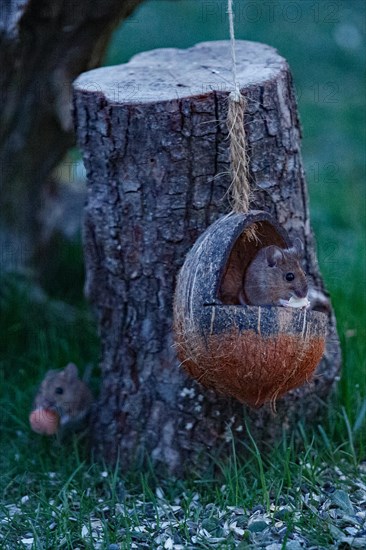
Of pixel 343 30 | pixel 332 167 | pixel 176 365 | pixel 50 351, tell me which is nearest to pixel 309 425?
pixel 176 365

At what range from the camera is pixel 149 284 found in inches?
119

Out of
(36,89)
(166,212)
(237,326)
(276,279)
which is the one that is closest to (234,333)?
(237,326)

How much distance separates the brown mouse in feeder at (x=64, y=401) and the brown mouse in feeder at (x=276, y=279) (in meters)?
0.95

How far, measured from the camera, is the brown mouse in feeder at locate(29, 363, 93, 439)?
330 centimetres

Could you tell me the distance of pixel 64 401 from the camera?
3383 millimetres

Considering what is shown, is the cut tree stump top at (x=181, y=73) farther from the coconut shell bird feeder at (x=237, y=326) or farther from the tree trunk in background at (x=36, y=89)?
the tree trunk in background at (x=36, y=89)

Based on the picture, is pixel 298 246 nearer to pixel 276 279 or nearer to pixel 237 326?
pixel 276 279

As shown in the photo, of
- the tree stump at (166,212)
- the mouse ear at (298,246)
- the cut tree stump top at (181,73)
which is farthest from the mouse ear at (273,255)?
the cut tree stump top at (181,73)

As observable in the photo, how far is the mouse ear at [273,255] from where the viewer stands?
274cm

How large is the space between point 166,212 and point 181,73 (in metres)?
0.57

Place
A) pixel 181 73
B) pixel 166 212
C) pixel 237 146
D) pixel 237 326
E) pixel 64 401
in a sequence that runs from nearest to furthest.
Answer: pixel 237 326, pixel 237 146, pixel 166 212, pixel 181 73, pixel 64 401

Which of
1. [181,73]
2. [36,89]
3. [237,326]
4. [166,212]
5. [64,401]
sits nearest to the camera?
[237,326]

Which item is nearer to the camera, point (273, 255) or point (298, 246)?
point (273, 255)

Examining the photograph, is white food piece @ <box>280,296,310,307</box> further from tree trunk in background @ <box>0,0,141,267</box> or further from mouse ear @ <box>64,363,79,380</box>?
tree trunk in background @ <box>0,0,141,267</box>
